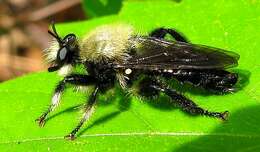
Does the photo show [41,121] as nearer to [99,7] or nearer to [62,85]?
[62,85]

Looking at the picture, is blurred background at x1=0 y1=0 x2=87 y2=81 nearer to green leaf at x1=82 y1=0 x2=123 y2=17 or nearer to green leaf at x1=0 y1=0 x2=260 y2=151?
green leaf at x1=82 y1=0 x2=123 y2=17

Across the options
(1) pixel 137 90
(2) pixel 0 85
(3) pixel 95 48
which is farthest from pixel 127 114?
(2) pixel 0 85

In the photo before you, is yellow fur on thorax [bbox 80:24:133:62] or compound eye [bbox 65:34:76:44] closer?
yellow fur on thorax [bbox 80:24:133:62]

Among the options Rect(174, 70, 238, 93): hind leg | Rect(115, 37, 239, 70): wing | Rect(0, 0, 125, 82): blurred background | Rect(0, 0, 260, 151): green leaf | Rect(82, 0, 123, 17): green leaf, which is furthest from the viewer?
Rect(0, 0, 125, 82): blurred background

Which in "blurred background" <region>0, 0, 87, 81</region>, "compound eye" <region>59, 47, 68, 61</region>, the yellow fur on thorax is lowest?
"blurred background" <region>0, 0, 87, 81</region>

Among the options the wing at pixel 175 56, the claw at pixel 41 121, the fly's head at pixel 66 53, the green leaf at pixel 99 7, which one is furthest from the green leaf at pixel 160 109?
the green leaf at pixel 99 7

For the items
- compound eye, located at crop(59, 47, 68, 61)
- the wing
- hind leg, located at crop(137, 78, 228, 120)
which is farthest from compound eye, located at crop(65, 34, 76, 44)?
hind leg, located at crop(137, 78, 228, 120)

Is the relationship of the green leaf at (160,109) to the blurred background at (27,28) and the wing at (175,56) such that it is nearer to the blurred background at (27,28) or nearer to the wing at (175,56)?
the wing at (175,56)
